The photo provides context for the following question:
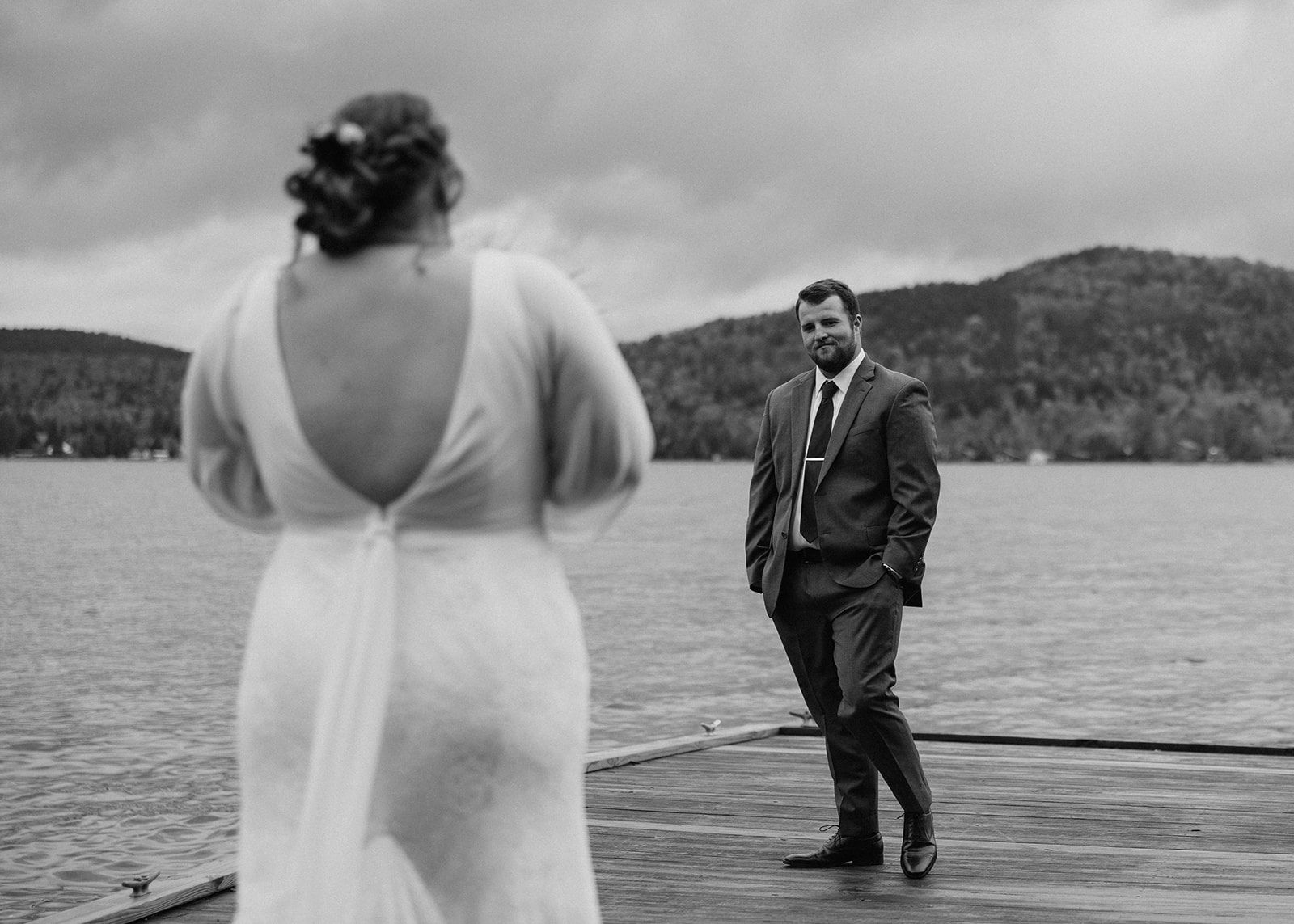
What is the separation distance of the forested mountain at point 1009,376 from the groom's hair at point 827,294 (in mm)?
112343

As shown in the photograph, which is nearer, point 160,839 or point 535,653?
point 535,653

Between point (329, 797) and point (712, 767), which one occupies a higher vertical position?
point (329, 797)

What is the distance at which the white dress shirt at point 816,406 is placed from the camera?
583 centimetres

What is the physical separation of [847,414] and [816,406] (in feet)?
0.56

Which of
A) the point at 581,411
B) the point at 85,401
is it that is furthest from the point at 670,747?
the point at 85,401

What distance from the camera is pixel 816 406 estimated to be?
593 cm

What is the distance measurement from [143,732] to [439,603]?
713 inches

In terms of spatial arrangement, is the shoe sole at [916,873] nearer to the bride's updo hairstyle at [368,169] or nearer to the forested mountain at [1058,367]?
the bride's updo hairstyle at [368,169]

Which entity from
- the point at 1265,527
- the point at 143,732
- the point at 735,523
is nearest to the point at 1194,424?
the point at 1265,527

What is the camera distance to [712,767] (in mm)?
8242

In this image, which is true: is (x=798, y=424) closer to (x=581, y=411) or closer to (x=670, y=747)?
(x=670, y=747)

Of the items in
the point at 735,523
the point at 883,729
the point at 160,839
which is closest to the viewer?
the point at 883,729

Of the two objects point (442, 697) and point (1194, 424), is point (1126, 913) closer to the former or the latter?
point (442, 697)

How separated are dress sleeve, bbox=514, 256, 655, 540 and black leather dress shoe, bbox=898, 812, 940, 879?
139 inches
